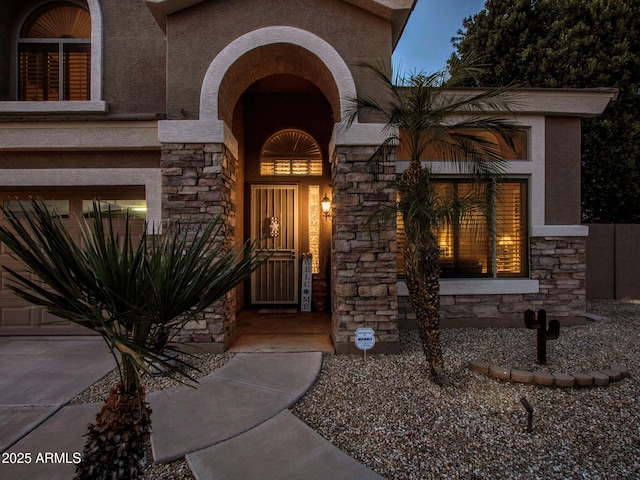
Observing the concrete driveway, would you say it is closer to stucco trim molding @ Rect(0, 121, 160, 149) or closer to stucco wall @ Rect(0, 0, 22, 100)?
stucco trim molding @ Rect(0, 121, 160, 149)

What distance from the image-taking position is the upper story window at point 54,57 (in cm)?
601

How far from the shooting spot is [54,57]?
19.8 feet

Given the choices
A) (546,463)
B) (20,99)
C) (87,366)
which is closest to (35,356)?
(87,366)

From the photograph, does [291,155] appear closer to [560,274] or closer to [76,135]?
[76,135]

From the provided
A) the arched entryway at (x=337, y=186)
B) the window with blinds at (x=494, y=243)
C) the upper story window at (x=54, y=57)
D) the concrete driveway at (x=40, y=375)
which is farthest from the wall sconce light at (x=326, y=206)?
the upper story window at (x=54, y=57)

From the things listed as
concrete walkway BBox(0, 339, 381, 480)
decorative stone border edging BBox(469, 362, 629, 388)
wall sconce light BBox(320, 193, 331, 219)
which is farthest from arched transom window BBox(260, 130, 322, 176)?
decorative stone border edging BBox(469, 362, 629, 388)

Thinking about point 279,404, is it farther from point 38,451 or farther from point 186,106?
point 186,106

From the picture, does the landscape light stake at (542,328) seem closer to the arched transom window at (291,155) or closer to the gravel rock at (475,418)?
the gravel rock at (475,418)

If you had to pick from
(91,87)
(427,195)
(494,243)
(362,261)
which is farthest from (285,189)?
(427,195)

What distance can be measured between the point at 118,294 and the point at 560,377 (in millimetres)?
4253

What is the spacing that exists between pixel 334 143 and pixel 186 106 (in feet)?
6.92

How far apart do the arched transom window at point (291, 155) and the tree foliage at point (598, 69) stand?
Answer: 5847 millimetres

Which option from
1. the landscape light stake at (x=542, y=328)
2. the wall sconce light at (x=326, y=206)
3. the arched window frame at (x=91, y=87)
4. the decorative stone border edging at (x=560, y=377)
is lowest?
the decorative stone border edging at (x=560, y=377)

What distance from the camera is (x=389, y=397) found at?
3369 mm
